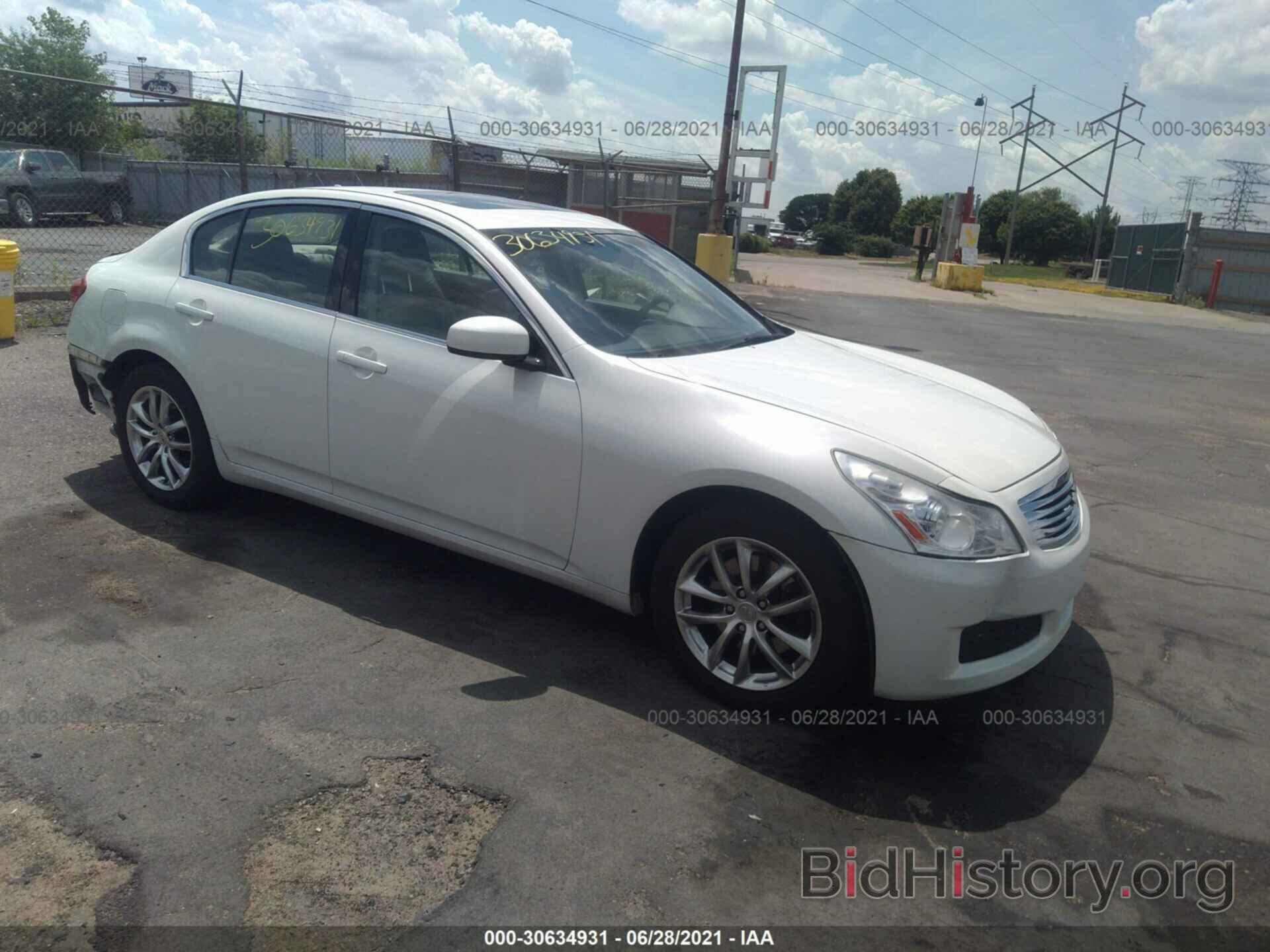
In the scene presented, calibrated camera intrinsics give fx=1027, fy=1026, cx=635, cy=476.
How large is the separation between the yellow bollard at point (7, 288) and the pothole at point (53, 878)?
24.2ft

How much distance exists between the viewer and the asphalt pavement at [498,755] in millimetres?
2639

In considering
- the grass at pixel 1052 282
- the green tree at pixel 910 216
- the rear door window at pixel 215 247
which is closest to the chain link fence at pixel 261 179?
the rear door window at pixel 215 247

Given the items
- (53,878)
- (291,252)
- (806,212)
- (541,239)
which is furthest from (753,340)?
(806,212)

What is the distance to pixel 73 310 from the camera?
17.6 ft

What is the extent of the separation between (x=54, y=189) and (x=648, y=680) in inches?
902

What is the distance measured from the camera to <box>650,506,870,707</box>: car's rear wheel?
3.23 meters

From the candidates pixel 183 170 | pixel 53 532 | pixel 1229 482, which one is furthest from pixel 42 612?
pixel 183 170

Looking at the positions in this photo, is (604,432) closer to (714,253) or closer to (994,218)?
(714,253)

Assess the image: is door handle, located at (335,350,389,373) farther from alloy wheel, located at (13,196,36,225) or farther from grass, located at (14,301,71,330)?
alloy wheel, located at (13,196,36,225)

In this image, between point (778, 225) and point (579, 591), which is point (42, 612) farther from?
point (778, 225)

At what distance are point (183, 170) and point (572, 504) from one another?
1906cm

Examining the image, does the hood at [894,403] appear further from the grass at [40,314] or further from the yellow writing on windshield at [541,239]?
the grass at [40,314]

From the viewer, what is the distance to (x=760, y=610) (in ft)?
11.2

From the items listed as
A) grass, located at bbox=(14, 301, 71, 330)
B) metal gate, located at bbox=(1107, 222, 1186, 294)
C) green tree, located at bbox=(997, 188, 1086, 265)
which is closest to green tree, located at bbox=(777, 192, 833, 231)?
green tree, located at bbox=(997, 188, 1086, 265)
